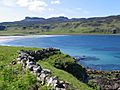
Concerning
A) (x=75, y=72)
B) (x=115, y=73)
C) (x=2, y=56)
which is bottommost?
(x=115, y=73)

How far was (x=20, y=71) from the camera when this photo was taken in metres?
24.8

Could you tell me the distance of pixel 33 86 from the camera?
19.0 m

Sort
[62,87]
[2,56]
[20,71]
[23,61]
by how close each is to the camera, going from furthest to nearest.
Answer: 1. [2,56]
2. [23,61]
3. [20,71]
4. [62,87]

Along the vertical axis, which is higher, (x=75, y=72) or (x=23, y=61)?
(x=23, y=61)

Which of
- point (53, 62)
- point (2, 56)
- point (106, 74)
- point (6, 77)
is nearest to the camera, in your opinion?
point (6, 77)

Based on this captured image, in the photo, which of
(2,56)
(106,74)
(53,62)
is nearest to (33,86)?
(2,56)

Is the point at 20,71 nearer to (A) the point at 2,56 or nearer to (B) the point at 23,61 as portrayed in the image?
(B) the point at 23,61

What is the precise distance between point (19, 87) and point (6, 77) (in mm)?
3266

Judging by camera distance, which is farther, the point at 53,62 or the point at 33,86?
the point at 53,62

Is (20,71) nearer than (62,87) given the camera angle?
No

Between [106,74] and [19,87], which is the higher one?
[19,87]

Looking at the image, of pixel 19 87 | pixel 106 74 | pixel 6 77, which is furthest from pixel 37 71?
pixel 106 74

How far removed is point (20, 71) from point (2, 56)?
8.95m

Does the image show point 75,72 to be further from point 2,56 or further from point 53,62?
point 2,56
